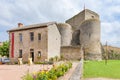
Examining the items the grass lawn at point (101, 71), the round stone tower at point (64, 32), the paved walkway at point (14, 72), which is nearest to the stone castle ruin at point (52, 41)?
the round stone tower at point (64, 32)

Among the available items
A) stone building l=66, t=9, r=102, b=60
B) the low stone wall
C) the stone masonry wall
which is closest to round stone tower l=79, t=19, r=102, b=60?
stone building l=66, t=9, r=102, b=60

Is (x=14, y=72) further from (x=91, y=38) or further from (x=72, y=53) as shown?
(x=91, y=38)

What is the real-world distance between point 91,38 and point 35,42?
1214 cm

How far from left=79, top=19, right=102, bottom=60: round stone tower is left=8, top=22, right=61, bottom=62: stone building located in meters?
6.19

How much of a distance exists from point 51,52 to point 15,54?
7.12 metres

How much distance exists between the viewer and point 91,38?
4281 centimetres

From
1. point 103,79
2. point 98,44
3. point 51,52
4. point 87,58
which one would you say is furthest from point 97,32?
point 103,79

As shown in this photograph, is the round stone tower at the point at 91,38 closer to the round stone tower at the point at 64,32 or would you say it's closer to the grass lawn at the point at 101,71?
the round stone tower at the point at 64,32

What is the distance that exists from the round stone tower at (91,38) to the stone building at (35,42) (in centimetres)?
619

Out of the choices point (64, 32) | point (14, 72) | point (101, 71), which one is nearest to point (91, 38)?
point (64, 32)

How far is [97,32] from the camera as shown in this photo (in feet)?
142

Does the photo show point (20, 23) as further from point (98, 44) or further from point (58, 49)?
point (98, 44)

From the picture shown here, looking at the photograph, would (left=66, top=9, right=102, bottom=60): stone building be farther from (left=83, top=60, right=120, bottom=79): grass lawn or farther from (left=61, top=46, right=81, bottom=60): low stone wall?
(left=83, top=60, right=120, bottom=79): grass lawn

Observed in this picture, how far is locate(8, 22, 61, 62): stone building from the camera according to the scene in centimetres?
3546
